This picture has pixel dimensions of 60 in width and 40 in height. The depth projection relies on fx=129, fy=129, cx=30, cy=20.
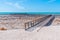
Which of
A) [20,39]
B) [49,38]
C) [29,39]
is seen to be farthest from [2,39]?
[49,38]

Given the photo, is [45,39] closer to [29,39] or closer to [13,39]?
[29,39]

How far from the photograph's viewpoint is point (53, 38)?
17.6 ft

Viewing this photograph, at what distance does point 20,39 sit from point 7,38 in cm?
61

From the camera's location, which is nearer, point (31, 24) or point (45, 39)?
point (45, 39)

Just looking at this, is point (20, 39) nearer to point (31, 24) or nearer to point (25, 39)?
point (25, 39)

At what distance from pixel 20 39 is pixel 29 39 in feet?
1.21

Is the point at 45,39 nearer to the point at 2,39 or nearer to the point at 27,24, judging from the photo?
the point at 2,39

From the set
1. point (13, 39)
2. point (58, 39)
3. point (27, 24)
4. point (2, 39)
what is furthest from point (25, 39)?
point (27, 24)

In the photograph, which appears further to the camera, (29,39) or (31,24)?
(31,24)

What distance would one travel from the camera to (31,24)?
8500 mm

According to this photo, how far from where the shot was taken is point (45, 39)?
5191 mm

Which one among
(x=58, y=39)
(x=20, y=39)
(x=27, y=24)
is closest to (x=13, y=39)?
(x=20, y=39)

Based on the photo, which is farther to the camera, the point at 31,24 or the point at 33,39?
the point at 31,24

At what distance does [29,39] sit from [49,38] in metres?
0.84
